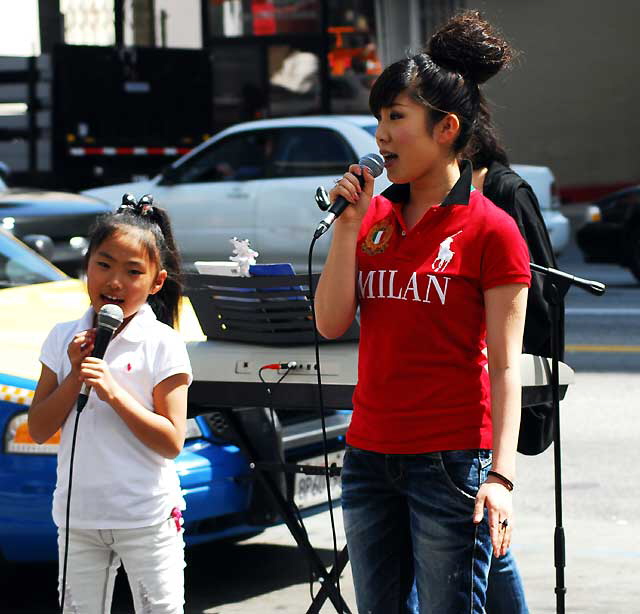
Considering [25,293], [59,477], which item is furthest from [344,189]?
[25,293]

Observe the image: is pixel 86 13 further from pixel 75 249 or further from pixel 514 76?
pixel 75 249

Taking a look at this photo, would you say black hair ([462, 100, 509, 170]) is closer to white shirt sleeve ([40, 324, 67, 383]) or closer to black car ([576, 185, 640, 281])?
white shirt sleeve ([40, 324, 67, 383])

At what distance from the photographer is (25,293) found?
6.33 metres

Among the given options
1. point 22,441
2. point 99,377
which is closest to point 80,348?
point 99,377

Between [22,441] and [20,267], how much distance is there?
2.17 m

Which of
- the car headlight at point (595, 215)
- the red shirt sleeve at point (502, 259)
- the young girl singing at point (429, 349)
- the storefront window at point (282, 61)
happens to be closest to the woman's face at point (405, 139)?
the young girl singing at point (429, 349)

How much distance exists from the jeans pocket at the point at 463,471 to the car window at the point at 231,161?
11159mm

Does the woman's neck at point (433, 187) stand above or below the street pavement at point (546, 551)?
above

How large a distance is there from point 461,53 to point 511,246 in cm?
49

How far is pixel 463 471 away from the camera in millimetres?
3043

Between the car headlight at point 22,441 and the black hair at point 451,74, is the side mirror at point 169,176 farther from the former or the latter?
the black hair at point 451,74

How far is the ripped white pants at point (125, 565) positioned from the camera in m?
3.49

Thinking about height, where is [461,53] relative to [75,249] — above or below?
above

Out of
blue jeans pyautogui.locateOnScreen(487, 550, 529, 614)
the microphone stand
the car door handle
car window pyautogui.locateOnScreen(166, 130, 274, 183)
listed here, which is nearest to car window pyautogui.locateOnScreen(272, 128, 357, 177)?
car window pyautogui.locateOnScreen(166, 130, 274, 183)
